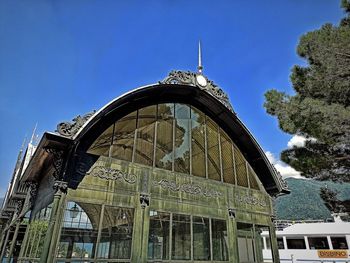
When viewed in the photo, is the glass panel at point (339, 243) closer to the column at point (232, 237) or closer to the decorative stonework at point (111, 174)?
the column at point (232, 237)

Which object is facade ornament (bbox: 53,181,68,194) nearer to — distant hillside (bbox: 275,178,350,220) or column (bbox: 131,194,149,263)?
column (bbox: 131,194,149,263)

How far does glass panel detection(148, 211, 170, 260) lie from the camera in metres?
6.84

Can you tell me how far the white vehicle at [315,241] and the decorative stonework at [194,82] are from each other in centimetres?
1922

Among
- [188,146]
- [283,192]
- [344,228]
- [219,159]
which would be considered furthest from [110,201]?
[344,228]

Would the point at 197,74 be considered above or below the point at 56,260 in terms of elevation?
above

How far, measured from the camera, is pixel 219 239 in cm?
823

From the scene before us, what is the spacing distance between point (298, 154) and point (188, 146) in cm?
474

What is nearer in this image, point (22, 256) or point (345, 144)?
point (22, 256)

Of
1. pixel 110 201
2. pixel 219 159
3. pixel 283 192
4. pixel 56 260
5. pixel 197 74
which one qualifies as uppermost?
pixel 197 74

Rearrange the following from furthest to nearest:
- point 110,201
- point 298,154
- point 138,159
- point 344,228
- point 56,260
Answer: point 344,228
point 298,154
point 138,159
point 110,201
point 56,260

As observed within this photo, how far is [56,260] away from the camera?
5543mm

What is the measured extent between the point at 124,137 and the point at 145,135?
737mm

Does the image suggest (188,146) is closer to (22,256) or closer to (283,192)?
(283,192)

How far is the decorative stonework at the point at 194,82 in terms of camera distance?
28.7 feet
